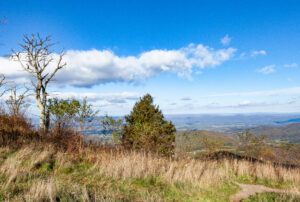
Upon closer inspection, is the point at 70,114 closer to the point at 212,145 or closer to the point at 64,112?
the point at 64,112

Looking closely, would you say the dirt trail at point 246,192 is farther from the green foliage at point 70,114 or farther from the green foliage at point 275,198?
the green foliage at point 70,114

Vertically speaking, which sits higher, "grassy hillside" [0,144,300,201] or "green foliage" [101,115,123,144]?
"green foliage" [101,115,123,144]

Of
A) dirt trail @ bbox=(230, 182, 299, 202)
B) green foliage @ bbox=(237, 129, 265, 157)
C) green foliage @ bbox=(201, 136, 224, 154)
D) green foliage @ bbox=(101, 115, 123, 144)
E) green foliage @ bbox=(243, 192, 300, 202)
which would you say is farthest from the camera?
green foliage @ bbox=(101, 115, 123, 144)

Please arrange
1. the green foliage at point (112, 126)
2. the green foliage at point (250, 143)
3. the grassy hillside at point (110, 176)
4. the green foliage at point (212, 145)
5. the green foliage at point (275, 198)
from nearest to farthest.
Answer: the grassy hillside at point (110, 176), the green foliage at point (275, 198), the green foliage at point (212, 145), the green foliage at point (250, 143), the green foliage at point (112, 126)

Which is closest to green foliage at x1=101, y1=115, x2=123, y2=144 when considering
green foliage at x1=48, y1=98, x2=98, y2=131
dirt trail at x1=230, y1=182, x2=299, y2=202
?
green foliage at x1=48, y1=98, x2=98, y2=131

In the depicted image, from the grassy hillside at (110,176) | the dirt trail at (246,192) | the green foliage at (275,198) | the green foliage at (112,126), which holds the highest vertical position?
the green foliage at (112,126)

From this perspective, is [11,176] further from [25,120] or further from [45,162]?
[25,120]

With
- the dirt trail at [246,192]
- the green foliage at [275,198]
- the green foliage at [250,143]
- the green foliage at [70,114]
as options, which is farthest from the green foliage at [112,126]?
the green foliage at [275,198]

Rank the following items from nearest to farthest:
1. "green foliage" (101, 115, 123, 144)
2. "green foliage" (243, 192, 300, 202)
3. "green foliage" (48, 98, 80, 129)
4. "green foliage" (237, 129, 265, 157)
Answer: "green foliage" (243, 192, 300, 202)
"green foliage" (48, 98, 80, 129)
"green foliage" (237, 129, 265, 157)
"green foliage" (101, 115, 123, 144)

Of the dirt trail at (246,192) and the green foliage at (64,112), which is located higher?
the green foliage at (64,112)

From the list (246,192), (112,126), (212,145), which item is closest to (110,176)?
(246,192)

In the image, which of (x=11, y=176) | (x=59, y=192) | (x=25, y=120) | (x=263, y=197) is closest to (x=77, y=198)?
(x=59, y=192)

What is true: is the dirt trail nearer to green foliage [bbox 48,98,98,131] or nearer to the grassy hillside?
the grassy hillside

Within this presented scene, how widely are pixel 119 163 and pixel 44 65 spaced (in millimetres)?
12507
